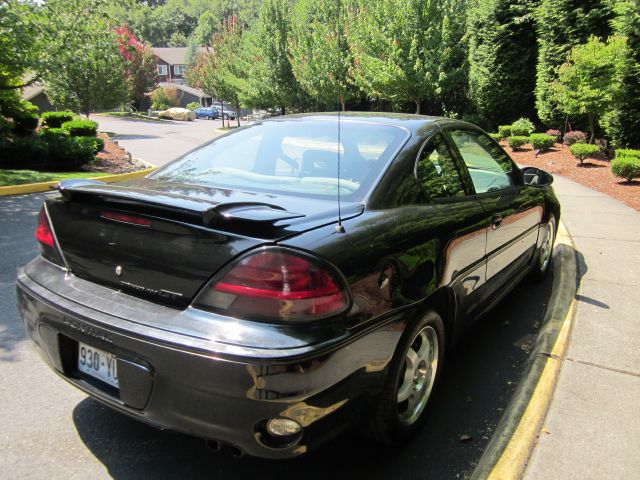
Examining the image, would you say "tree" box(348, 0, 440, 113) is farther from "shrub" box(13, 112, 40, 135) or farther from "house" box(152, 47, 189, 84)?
"house" box(152, 47, 189, 84)

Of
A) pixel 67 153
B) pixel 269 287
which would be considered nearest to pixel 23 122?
pixel 67 153

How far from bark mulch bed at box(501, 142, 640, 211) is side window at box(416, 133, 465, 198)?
23.2 feet

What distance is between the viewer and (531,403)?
2.93m

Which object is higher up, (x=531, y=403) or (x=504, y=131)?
(x=504, y=131)

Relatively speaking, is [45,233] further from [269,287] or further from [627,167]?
[627,167]

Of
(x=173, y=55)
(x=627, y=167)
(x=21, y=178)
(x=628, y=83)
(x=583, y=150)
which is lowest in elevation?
(x=21, y=178)

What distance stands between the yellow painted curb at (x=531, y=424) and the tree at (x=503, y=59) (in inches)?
731

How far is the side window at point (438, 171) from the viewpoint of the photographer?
9.87 feet

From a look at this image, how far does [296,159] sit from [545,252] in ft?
11.1

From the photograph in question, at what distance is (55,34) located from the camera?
11031 mm

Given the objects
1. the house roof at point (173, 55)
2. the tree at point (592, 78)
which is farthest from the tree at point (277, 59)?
the house roof at point (173, 55)

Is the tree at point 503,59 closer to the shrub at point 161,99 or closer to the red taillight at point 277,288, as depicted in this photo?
the red taillight at point 277,288

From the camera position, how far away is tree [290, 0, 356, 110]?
24922mm

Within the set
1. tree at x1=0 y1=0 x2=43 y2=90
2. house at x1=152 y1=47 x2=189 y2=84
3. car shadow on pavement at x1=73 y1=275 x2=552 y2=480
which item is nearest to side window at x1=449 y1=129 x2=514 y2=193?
car shadow on pavement at x1=73 y1=275 x2=552 y2=480
